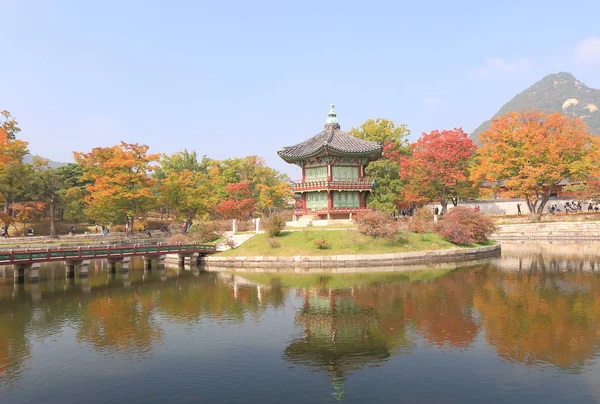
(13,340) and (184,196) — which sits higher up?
(184,196)

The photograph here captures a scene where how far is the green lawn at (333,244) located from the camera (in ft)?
131

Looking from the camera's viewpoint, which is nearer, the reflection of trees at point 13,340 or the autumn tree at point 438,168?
the reflection of trees at point 13,340

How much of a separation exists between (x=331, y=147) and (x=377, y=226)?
13629 mm

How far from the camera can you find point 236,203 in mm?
72062

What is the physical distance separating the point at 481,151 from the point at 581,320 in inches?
2029

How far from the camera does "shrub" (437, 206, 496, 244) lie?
1756 inches

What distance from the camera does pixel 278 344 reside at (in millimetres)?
17078

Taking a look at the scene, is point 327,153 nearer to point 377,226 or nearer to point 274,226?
point 274,226

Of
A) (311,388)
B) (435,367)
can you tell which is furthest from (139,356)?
(435,367)

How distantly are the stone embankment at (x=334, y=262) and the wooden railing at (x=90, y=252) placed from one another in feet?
6.43

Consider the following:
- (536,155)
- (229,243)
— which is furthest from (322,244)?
(536,155)

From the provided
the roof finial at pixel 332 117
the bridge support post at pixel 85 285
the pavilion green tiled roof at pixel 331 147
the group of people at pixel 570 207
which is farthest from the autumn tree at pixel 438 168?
the bridge support post at pixel 85 285

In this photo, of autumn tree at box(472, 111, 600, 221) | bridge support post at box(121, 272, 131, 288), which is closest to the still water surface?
bridge support post at box(121, 272, 131, 288)

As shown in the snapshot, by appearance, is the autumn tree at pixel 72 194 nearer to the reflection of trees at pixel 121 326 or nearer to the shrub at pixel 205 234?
the shrub at pixel 205 234
